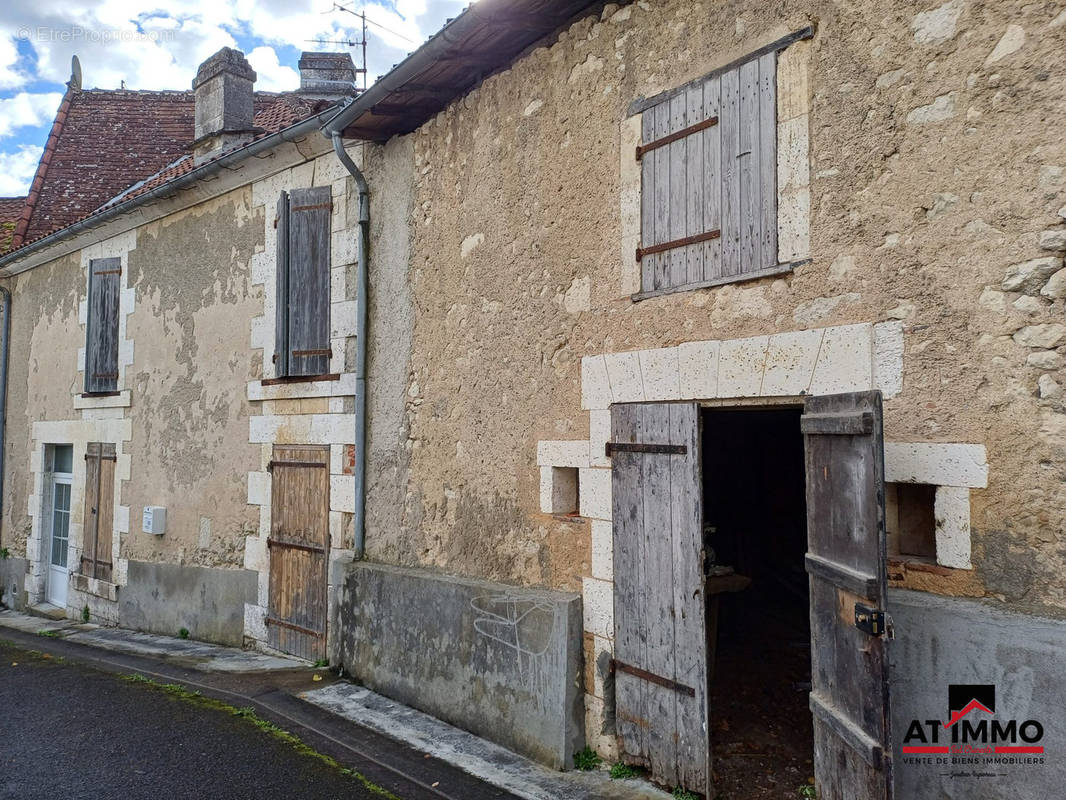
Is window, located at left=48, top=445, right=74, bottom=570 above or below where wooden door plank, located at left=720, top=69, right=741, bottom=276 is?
below

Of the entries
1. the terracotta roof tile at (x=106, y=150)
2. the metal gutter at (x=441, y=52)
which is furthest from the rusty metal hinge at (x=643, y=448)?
the terracotta roof tile at (x=106, y=150)

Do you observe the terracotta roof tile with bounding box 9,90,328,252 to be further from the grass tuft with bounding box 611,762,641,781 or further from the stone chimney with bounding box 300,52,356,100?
the grass tuft with bounding box 611,762,641,781

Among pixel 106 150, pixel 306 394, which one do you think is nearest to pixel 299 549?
pixel 306 394

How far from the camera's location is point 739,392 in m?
3.78

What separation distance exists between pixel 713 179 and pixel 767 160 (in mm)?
312

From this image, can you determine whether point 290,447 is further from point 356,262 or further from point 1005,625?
point 1005,625

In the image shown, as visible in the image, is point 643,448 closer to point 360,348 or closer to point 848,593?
point 848,593

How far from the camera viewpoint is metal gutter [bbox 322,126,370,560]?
6012mm

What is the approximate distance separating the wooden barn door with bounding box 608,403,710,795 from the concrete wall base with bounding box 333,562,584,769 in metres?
0.34

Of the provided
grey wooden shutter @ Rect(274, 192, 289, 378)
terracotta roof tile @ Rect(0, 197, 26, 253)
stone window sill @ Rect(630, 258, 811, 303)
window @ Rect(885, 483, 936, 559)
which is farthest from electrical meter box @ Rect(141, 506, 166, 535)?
window @ Rect(885, 483, 936, 559)

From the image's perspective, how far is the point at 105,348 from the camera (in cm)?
890

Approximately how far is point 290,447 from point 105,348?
11.9 feet

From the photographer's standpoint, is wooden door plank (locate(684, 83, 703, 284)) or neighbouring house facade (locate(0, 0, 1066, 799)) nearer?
neighbouring house facade (locate(0, 0, 1066, 799))

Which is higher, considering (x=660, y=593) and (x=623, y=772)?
(x=660, y=593)
